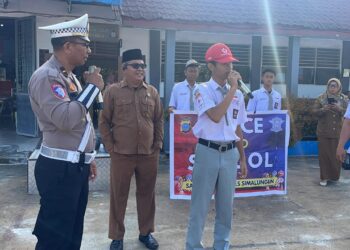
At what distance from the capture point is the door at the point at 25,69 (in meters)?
9.89

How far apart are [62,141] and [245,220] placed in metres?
2.89

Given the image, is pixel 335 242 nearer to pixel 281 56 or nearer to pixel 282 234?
pixel 282 234

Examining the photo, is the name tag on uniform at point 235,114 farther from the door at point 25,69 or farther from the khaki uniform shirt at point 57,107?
the door at point 25,69

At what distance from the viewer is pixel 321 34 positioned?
10.7 meters

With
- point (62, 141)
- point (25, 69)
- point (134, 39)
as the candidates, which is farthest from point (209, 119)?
point (134, 39)

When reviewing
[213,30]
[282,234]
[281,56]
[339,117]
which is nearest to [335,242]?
[282,234]

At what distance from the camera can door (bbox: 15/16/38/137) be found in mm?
9891

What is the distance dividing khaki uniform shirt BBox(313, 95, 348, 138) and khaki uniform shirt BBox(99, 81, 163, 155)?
3.72 metres

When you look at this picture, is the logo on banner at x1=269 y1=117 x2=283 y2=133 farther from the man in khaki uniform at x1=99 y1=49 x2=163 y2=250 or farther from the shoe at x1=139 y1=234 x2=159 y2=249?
the shoe at x1=139 y1=234 x2=159 y2=249

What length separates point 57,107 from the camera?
2725mm

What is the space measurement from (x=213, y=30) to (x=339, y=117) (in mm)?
4021

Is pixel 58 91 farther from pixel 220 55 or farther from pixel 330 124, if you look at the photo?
pixel 330 124

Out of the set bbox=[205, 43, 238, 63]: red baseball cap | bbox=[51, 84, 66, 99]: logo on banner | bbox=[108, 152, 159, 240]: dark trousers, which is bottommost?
A: bbox=[108, 152, 159, 240]: dark trousers

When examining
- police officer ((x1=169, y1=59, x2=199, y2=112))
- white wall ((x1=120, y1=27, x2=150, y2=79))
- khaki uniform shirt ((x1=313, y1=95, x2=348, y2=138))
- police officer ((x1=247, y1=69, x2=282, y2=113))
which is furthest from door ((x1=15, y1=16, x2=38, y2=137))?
khaki uniform shirt ((x1=313, y1=95, x2=348, y2=138))
